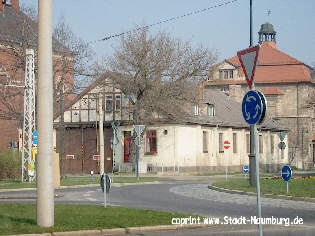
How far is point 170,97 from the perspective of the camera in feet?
172

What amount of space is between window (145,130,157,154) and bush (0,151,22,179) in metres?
15.2

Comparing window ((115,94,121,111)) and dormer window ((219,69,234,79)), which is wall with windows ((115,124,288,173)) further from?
dormer window ((219,69,234,79))

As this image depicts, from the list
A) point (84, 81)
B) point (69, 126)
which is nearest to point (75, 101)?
point (69, 126)

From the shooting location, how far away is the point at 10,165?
4294 centimetres

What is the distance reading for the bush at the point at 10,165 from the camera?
4238cm

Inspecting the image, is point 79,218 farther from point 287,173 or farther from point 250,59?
point 287,173

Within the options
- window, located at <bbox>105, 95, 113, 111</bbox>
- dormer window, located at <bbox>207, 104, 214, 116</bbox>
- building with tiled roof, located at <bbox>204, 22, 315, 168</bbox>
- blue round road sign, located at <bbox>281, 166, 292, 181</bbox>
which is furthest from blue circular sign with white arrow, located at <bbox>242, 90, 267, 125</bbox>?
building with tiled roof, located at <bbox>204, 22, 315, 168</bbox>

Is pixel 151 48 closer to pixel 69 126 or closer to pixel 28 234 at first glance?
pixel 69 126

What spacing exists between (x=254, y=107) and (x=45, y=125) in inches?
188

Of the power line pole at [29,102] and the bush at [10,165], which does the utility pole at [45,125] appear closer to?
the power line pole at [29,102]

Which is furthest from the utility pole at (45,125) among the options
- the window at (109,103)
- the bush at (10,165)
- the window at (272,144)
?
the window at (272,144)

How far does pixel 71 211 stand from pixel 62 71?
33.3 metres

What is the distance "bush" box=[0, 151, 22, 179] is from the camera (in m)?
42.4

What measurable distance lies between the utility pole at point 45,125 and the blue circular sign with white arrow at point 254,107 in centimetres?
444
